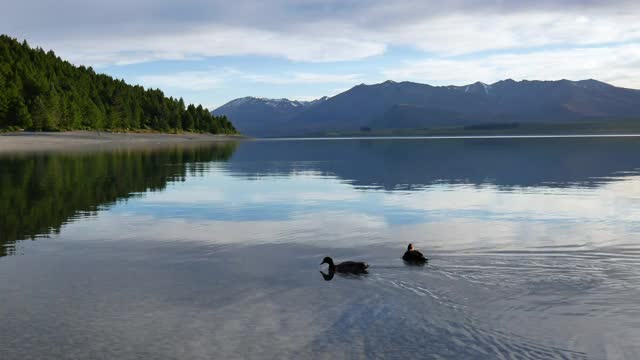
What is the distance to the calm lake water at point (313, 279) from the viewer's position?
480 inches

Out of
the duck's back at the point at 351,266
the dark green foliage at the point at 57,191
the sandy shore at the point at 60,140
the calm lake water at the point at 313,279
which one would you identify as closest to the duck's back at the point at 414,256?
the calm lake water at the point at 313,279

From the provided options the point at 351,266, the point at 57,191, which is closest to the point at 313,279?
the point at 351,266

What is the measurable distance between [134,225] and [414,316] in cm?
1735

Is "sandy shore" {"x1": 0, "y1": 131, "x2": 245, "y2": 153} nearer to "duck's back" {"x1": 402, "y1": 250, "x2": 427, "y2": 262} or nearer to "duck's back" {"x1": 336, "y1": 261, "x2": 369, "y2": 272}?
"duck's back" {"x1": 336, "y1": 261, "x2": 369, "y2": 272}

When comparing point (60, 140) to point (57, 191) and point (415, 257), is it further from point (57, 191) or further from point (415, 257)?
point (415, 257)

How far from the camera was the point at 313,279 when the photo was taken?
17812mm

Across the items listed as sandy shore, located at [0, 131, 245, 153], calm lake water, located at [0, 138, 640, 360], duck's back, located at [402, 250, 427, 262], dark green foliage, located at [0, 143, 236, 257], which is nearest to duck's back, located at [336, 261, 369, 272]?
calm lake water, located at [0, 138, 640, 360]

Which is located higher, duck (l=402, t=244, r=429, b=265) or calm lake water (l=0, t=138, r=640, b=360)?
duck (l=402, t=244, r=429, b=265)

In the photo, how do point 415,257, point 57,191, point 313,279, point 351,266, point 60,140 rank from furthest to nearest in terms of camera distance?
point 60,140
point 57,191
point 415,257
point 351,266
point 313,279

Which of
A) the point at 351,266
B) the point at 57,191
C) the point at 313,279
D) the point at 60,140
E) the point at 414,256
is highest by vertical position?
the point at 60,140

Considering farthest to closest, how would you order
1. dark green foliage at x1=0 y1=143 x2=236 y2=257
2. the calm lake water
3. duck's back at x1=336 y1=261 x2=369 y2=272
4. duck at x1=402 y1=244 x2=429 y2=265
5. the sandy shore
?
the sandy shore < dark green foliage at x1=0 y1=143 x2=236 y2=257 < duck at x1=402 y1=244 x2=429 y2=265 < duck's back at x1=336 y1=261 x2=369 y2=272 < the calm lake water

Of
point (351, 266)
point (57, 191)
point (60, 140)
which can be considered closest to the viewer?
point (351, 266)

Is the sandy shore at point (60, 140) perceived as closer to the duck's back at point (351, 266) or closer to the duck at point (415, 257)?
the duck's back at point (351, 266)

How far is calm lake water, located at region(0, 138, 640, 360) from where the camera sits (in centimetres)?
1220
